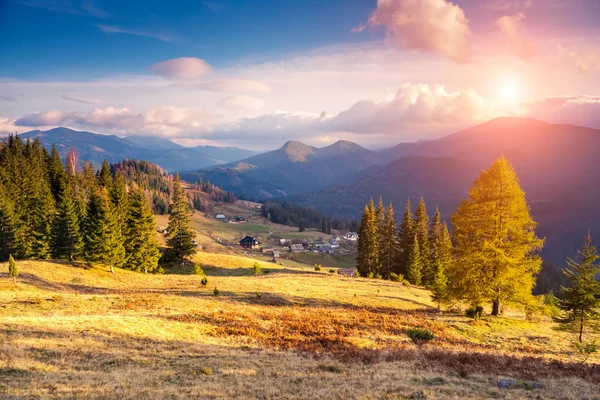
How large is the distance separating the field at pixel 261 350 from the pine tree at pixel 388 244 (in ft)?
105

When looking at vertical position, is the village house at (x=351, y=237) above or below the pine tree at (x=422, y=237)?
below

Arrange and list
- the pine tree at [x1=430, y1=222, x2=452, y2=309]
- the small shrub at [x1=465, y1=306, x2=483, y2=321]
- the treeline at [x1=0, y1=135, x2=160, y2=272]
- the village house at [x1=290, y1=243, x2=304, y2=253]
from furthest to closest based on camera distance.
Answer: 1. the village house at [x1=290, y1=243, x2=304, y2=253]
2. the treeline at [x1=0, y1=135, x2=160, y2=272]
3. the pine tree at [x1=430, y1=222, x2=452, y2=309]
4. the small shrub at [x1=465, y1=306, x2=483, y2=321]

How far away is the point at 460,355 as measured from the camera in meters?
19.2

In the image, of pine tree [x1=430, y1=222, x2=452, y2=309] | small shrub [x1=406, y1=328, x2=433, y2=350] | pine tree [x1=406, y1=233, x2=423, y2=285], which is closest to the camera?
small shrub [x1=406, y1=328, x2=433, y2=350]

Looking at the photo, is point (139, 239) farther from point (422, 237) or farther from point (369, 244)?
point (422, 237)

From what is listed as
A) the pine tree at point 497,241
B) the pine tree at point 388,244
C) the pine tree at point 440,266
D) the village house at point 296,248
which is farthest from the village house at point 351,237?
the pine tree at point 497,241

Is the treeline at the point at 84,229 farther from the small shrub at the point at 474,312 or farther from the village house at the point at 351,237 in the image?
the village house at the point at 351,237

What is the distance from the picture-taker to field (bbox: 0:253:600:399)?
1325 cm

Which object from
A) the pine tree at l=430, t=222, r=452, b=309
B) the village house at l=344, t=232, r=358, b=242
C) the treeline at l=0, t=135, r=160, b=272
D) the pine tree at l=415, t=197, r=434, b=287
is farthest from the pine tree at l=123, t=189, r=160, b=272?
the village house at l=344, t=232, r=358, b=242

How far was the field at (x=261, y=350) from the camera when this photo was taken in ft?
43.5

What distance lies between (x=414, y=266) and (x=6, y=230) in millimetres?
74909

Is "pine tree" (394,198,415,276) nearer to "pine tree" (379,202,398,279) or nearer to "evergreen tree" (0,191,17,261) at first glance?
"pine tree" (379,202,398,279)

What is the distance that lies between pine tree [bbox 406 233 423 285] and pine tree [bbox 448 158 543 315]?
3175 cm

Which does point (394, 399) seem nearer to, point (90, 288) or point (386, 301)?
point (386, 301)
